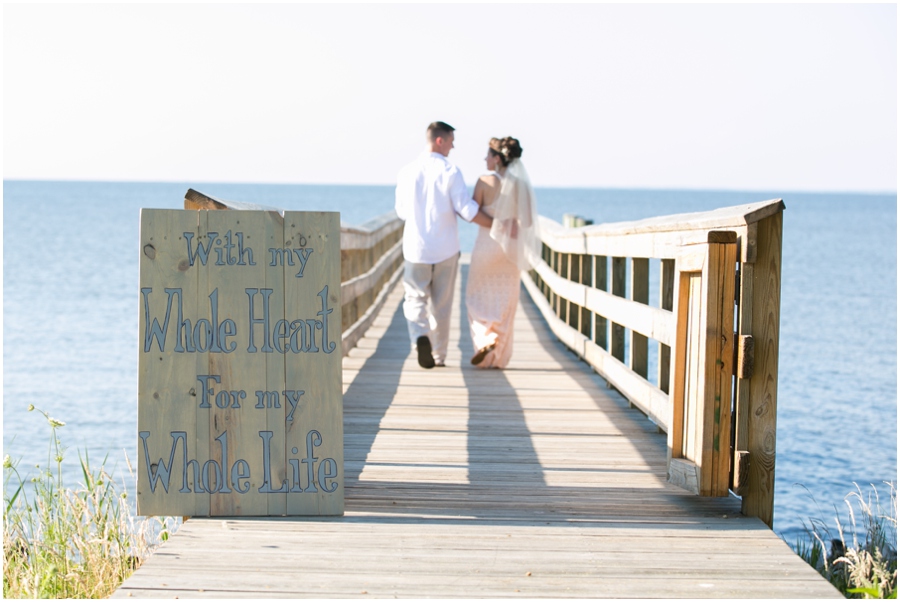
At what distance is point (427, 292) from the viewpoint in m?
7.59

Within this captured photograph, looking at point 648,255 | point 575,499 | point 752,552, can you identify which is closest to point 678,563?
point 752,552

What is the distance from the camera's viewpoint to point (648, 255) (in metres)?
5.36

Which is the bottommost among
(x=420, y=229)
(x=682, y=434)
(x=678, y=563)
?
(x=678, y=563)

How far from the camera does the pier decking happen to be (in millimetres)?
3131

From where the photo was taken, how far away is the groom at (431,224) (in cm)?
733

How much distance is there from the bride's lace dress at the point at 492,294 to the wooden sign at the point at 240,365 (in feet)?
12.6

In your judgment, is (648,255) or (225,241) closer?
(225,241)

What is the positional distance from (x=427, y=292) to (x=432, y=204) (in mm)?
688

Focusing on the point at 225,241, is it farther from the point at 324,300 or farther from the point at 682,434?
the point at 682,434

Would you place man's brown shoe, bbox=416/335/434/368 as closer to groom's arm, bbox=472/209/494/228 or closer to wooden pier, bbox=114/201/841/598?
groom's arm, bbox=472/209/494/228

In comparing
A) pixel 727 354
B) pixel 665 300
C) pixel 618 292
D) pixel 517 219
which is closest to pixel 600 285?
pixel 618 292

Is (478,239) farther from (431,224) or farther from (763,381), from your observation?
(763,381)

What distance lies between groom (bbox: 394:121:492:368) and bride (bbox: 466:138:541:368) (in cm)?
14

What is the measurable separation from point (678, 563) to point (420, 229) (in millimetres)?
4405
